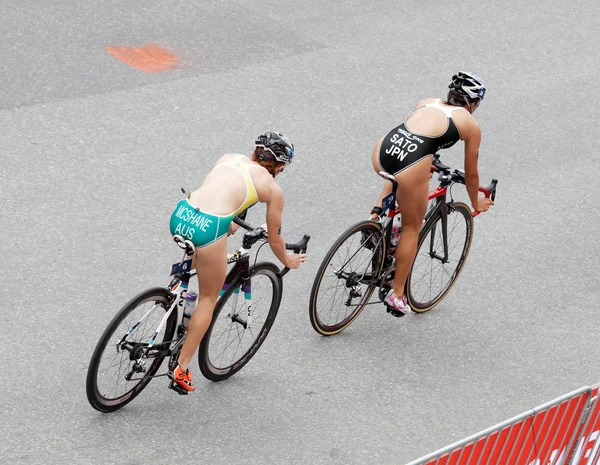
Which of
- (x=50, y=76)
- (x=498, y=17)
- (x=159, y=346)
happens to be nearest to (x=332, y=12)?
(x=498, y=17)

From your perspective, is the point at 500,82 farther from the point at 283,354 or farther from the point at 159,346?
the point at 159,346

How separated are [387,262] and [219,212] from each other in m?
1.94

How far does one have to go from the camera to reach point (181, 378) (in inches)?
245

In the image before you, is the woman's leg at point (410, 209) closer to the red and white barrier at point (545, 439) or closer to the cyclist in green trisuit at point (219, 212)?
the cyclist in green trisuit at point (219, 212)

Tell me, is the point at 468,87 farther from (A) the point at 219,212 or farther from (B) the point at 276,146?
(A) the point at 219,212

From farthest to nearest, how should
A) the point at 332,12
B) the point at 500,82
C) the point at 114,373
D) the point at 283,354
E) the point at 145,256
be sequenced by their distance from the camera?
the point at 332,12 < the point at 500,82 < the point at 145,256 < the point at 283,354 < the point at 114,373

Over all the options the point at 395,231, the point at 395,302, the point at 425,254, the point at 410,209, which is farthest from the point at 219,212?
the point at 425,254

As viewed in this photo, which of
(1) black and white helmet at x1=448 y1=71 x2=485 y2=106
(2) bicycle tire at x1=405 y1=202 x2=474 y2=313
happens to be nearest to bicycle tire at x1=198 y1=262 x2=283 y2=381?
(2) bicycle tire at x1=405 y1=202 x2=474 y2=313

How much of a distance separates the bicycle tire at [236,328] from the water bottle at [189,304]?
16 centimetres

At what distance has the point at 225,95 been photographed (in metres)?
10.3

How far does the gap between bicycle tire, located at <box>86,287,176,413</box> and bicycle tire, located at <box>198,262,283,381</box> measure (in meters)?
0.29

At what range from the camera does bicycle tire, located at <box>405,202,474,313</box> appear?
7.49 metres

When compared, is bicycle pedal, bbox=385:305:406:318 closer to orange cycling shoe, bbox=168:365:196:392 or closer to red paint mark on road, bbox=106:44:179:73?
orange cycling shoe, bbox=168:365:196:392

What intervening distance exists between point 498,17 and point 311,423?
26.6 ft
